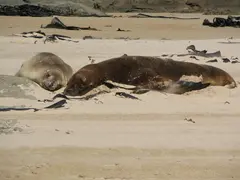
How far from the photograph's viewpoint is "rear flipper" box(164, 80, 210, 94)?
25.9ft

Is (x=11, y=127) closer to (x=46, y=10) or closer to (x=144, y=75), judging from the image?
(x=144, y=75)

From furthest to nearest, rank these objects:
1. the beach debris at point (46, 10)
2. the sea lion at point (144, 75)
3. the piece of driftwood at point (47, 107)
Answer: the beach debris at point (46, 10)
the sea lion at point (144, 75)
the piece of driftwood at point (47, 107)

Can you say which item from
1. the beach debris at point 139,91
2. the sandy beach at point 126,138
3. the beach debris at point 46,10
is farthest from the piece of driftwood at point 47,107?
the beach debris at point 46,10

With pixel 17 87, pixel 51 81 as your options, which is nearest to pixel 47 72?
pixel 51 81

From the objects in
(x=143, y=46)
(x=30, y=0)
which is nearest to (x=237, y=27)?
(x=143, y=46)

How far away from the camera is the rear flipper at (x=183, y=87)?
7.89 meters

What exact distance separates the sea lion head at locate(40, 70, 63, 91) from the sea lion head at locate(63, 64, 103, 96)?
256 mm

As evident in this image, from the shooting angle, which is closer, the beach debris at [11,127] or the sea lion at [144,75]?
the beach debris at [11,127]

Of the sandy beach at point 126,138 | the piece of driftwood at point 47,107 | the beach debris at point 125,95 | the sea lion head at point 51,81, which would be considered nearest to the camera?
the sandy beach at point 126,138

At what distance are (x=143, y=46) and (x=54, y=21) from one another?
6169mm

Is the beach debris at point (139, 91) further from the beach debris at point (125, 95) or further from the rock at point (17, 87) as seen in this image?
the rock at point (17, 87)

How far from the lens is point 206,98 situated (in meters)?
7.64

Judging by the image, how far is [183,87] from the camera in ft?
26.0

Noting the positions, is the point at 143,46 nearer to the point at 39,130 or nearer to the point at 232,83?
the point at 232,83
